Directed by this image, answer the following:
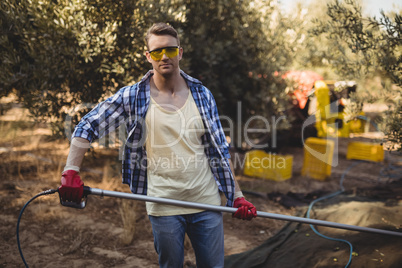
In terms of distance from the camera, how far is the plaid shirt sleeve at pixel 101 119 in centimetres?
218

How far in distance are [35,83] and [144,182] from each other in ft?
8.69

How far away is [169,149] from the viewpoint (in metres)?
2.33

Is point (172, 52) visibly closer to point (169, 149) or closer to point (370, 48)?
point (169, 149)

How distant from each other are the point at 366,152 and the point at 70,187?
801cm

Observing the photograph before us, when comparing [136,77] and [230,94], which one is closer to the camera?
[136,77]

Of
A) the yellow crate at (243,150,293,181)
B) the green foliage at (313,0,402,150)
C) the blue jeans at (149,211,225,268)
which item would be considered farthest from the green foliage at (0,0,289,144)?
the yellow crate at (243,150,293,181)

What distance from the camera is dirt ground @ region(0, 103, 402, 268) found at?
12.9ft

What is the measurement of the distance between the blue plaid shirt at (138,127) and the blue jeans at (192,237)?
0.92 feet

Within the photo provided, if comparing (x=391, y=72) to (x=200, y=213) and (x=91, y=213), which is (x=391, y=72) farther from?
(x=91, y=213)

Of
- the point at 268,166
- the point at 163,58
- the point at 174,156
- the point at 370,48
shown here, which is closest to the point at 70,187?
the point at 174,156

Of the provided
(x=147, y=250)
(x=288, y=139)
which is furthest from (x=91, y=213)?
(x=288, y=139)

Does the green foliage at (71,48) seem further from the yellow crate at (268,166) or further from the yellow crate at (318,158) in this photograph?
the yellow crate at (318,158)

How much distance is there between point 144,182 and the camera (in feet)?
8.38

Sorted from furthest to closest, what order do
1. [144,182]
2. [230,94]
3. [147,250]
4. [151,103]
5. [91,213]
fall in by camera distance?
[230,94] → [91,213] → [147,250] → [144,182] → [151,103]
